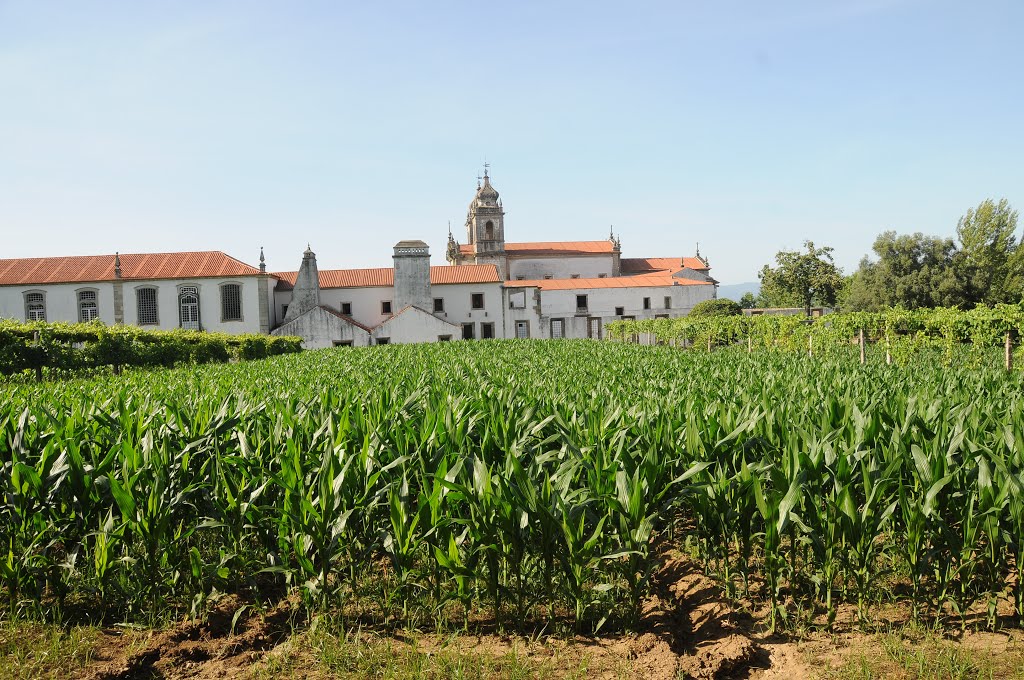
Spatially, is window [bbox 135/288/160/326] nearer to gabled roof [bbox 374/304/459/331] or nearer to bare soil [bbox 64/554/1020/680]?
gabled roof [bbox 374/304/459/331]

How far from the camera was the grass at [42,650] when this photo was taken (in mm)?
3537

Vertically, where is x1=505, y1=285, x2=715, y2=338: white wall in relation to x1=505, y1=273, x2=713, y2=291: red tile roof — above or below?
below

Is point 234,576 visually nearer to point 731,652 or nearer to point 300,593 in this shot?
point 300,593

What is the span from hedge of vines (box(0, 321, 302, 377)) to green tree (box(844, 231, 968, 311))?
46.7 m

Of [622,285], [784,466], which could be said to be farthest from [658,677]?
[622,285]

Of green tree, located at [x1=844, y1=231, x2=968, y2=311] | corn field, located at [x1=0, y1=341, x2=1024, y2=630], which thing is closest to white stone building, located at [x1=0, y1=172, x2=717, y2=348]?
green tree, located at [x1=844, y1=231, x2=968, y2=311]

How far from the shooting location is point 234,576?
13.9ft

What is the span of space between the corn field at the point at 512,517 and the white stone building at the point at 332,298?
51.0 m

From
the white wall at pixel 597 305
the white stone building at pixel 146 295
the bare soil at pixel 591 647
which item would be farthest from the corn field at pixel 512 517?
the white wall at pixel 597 305

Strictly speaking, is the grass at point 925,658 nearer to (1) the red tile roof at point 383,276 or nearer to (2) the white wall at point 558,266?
(1) the red tile roof at point 383,276

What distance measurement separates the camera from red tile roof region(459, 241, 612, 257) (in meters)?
80.1

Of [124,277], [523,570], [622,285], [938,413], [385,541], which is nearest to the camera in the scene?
[385,541]

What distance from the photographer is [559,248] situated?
8138cm

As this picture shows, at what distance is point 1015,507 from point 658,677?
71.1 inches
